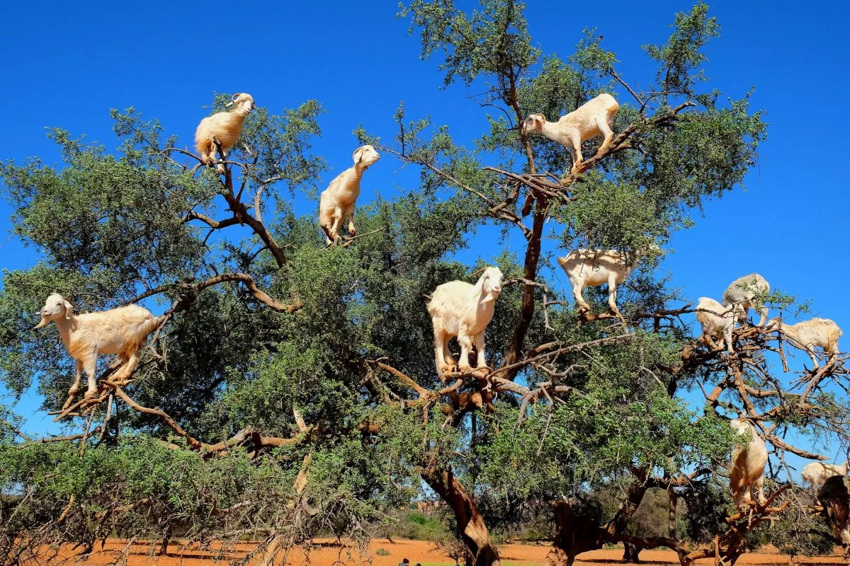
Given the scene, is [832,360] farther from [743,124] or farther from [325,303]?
[325,303]

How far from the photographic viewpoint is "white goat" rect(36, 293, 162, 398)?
942 centimetres

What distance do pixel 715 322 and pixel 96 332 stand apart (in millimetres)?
8800

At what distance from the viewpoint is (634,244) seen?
9.64 m

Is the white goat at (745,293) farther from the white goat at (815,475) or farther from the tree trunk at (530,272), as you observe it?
the white goat at (815,475)

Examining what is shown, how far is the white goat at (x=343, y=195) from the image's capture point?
37.7 feet

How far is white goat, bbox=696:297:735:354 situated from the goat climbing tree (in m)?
0.26

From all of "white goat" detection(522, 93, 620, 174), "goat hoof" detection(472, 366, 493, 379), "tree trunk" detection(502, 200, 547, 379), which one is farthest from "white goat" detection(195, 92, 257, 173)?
"goat hoof" detection(472, 366, 493, 379)

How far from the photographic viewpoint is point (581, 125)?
36.8 feet

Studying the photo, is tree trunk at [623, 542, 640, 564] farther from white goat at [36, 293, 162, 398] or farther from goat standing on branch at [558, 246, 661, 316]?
white goat at [36, 293, 162, 398]

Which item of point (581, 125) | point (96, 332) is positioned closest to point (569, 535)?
point (581, 125)

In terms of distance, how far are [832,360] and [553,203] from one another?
4.53m

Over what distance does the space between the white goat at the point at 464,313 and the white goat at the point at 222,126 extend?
4.04m

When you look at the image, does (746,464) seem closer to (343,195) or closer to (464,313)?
(464,313)

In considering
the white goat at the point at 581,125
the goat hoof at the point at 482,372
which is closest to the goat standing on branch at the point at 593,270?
the white goat at the point at 581,125
